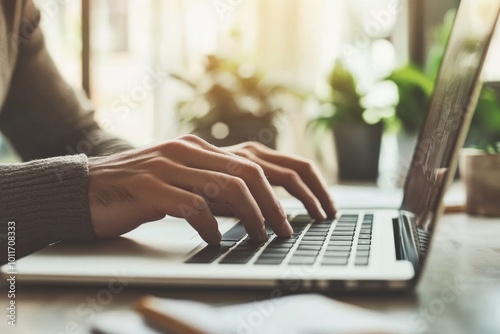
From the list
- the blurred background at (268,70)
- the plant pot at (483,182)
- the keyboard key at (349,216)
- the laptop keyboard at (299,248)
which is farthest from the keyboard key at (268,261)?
the blurred background at (268,70)

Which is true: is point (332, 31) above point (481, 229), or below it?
above

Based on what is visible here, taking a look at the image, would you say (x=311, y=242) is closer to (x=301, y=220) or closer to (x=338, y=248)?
(x=338, y=248)

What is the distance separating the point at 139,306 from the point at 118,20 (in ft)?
9.34

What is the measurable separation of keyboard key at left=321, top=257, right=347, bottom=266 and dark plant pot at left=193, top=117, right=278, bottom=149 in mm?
1335

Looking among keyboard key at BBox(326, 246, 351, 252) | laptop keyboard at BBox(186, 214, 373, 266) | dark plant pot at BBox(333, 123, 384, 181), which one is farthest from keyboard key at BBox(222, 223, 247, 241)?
dark plant pot at BBox(333, 123, 384, 181)

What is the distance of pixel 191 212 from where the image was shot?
56 cm

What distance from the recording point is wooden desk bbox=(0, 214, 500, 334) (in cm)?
38

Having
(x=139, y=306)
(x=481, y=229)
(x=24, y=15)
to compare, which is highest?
(x=24, y=15)

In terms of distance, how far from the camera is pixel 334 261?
1.62ft

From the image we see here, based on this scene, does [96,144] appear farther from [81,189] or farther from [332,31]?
[332,31]

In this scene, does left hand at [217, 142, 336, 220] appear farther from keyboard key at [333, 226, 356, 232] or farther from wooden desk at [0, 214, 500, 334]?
wooden desk at [0, 214, 500, 334]

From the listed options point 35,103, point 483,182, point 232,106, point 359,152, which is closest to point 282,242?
point 483,182

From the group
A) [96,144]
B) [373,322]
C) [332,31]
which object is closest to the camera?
[373,322]

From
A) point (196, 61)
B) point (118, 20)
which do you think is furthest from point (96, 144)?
point (118, 20)
